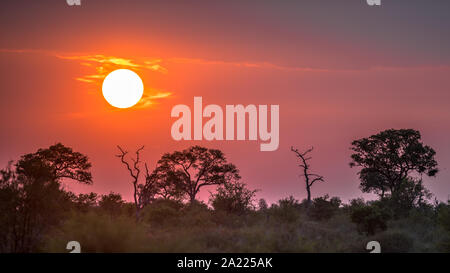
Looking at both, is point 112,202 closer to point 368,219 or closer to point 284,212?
point 284,212

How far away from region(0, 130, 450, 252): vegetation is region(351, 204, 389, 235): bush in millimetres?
72

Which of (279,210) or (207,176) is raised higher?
(207,176)

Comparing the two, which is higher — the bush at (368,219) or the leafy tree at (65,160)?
the leafy tree at (65,160)

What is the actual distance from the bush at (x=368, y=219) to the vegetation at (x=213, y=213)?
7 centimetres

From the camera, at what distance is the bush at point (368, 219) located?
3722cm

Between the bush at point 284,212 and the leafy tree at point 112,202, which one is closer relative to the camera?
the bush at point 284,212

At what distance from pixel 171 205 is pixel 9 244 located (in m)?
20.9

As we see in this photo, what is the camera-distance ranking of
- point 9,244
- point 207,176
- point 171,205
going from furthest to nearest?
point 207,176 < point 171,205 < point 9,244

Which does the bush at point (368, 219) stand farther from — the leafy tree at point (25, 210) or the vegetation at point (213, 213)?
the leafy tree at point (25, 210)

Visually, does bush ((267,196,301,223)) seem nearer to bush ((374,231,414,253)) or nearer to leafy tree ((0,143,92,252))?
bush ((374,231,414,253))

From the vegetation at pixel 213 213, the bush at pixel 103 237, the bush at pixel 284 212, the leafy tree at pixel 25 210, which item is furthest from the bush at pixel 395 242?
the leafy tree at pixel 25 210

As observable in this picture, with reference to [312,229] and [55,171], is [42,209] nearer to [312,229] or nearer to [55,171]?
[312,229]
